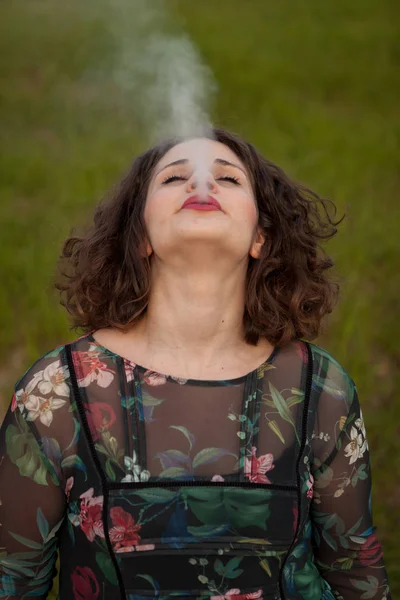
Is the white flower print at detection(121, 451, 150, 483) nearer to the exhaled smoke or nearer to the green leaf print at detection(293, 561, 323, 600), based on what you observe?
the green leaf print at detection(293, 561, 323, 600)

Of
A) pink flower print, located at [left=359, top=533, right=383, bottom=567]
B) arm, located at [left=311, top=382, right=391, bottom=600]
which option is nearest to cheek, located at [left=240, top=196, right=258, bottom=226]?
arm, located at [left=311, top=382, right=391, bottom=600]

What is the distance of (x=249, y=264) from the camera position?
207 cm

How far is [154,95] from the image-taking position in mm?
2920

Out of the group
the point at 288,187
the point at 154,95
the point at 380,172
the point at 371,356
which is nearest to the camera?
the point at 288,187

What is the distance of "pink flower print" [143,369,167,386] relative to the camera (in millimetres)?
1774

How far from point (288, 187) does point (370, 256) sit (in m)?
2.04

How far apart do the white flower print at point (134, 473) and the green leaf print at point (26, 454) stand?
17 cm

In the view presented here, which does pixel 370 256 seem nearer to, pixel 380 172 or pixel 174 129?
pixel 380 172

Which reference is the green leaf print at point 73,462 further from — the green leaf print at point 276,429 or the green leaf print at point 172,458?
the green leaf print at point 276,429

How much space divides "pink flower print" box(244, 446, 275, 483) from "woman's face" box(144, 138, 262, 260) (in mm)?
445

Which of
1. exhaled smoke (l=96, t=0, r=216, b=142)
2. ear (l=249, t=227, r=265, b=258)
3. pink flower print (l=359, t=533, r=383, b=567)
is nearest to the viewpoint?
pink flower print (l=359, t=533, r=383, b=567)

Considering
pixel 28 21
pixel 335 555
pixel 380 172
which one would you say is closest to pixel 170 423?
pixel 335 555

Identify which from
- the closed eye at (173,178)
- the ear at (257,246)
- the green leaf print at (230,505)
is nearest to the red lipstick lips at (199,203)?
the closed eye at (173,178)

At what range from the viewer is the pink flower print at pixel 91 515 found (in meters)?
1.68
